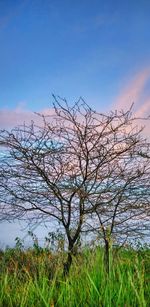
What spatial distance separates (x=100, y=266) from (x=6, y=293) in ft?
4.87

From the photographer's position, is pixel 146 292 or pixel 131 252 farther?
pixel 131 252

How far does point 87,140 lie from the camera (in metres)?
9.96

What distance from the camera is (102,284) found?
19.0 feet

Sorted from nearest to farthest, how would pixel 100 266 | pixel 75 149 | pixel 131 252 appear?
1. pixel 100 266
2. pixel 75 149
3. pixel 131 252

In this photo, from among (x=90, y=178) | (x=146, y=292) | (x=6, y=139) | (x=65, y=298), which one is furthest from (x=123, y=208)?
(x=65, y=298)

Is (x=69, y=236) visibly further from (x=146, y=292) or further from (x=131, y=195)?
(x=146, y=292)

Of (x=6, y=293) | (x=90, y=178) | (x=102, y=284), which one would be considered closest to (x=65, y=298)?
(x=102, y=284)

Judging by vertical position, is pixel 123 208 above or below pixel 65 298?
above

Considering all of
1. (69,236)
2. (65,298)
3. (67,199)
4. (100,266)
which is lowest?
(65,298)

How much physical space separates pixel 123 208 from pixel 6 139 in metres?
2.82

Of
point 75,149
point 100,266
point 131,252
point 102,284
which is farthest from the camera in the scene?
point 131,252

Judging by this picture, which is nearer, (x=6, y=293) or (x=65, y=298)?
(x=65, y=298)

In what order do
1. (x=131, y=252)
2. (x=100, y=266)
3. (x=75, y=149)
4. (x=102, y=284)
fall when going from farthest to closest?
1. (x=131, y=252)
2. (x=75, y=149)
3. (x=100, y=266)
4. (x=102, y=284)

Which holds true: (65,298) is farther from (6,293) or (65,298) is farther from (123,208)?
(123,208)
